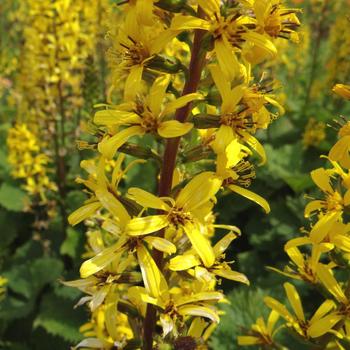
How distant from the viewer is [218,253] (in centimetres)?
230

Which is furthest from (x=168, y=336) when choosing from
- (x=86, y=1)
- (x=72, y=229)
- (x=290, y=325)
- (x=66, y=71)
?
(x=86, y=1)

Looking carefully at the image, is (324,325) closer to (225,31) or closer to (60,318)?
(225,31)

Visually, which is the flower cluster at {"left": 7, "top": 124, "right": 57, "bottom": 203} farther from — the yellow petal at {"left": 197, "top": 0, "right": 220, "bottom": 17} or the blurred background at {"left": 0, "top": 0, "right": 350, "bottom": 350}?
the yellow petal at {"left": 197, "top": 0, "right": 220, "bottom": 17}

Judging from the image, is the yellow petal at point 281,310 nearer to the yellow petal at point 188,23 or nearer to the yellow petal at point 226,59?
the yellow petal at point 226,59

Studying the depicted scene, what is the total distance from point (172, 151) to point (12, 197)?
3548 mm

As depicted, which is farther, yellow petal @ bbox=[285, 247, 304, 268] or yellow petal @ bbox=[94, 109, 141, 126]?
yellow petal @ bbox=[285, 247, 304, 268]

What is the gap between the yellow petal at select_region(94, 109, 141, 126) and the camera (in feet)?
6.53

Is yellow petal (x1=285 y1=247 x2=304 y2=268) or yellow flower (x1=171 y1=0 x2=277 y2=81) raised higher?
yellow flower (x1=171 y1=0 x2=277 y2=81)

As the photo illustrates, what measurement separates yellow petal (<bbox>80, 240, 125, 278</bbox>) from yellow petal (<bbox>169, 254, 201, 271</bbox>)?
20 centimetres

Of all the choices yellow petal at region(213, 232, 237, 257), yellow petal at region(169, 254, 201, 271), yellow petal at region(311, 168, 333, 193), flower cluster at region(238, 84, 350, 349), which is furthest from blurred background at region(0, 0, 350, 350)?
yellow petal at region(169, 254, 201, 271)

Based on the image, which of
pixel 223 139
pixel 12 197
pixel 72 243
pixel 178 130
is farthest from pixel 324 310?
pixel 12 197

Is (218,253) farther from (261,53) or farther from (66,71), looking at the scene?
(66,71)

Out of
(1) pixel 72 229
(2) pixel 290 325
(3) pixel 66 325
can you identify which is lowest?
(3) pixel 66 325

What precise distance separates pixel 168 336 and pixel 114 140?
2.70 feet
